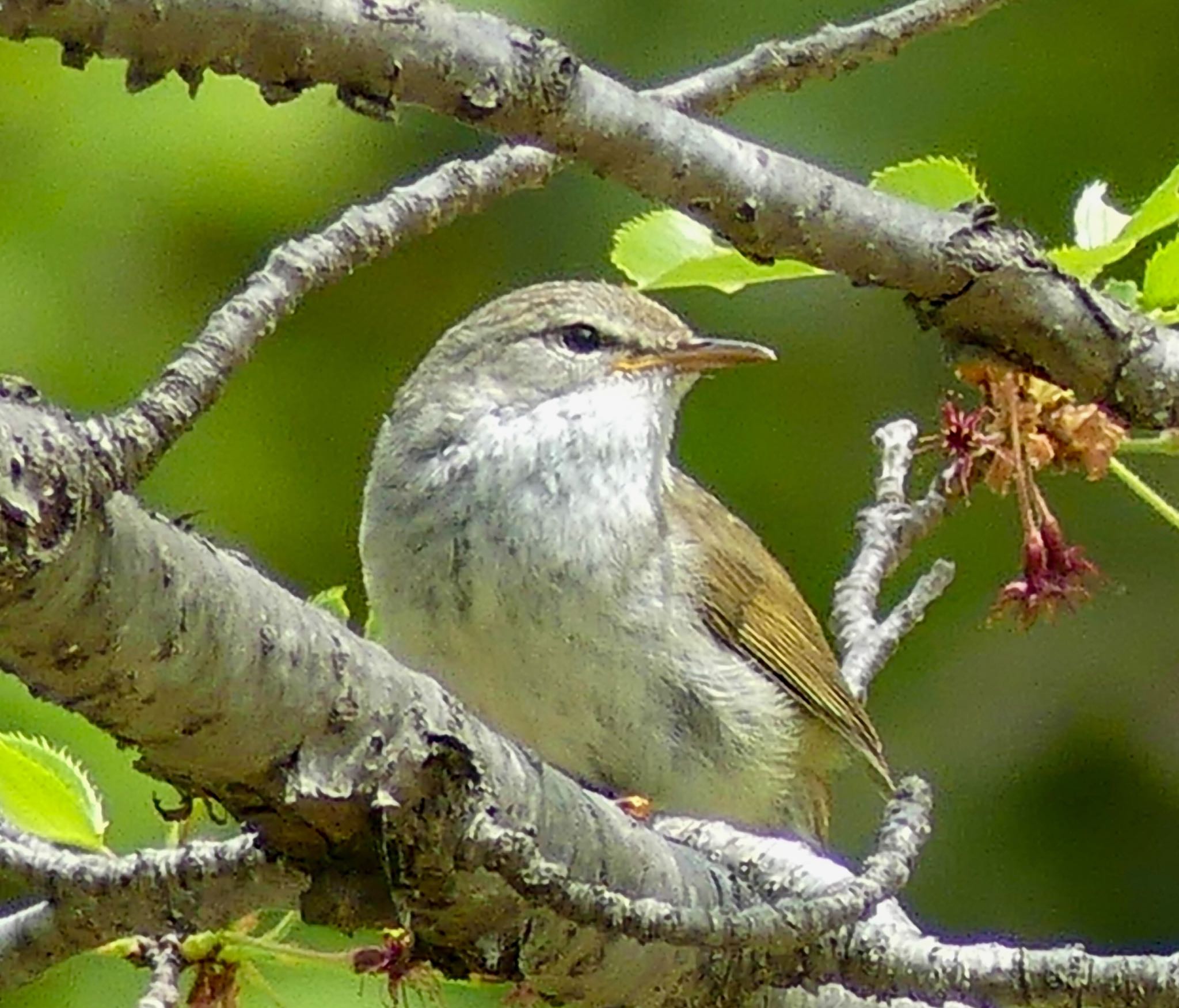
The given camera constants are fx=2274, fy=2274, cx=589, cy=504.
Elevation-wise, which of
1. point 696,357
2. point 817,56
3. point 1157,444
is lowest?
point 1157,444

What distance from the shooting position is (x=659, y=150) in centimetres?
169

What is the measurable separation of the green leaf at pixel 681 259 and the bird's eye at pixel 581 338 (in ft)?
3.52

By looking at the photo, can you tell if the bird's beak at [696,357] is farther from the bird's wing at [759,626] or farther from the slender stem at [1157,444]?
the slender stem at [1157,444]

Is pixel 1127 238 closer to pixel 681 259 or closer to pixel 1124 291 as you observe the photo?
pixel 1124 291

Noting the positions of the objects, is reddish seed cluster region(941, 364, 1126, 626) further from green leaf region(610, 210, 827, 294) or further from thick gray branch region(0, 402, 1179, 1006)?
thick gray branch region(0, 402, 1179, 1006)

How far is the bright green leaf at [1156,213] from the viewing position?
6.61 ft

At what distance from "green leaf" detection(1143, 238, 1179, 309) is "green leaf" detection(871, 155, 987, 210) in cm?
24

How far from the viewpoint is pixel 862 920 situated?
1785 millimetres

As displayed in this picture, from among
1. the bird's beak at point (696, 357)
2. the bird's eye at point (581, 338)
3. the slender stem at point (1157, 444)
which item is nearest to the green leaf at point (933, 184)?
the slender stem at point (1157, 444)

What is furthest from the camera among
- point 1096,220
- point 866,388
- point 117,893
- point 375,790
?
point 866,388

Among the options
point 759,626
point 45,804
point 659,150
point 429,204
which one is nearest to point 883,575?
point 759,626

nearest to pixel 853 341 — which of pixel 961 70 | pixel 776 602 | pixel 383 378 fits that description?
pixel 961 70

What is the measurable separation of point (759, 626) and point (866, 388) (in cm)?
163

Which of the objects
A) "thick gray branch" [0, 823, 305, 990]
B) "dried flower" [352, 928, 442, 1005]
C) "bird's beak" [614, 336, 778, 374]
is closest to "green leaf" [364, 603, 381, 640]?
"bird's beak" [614, 336, 778, 374]
